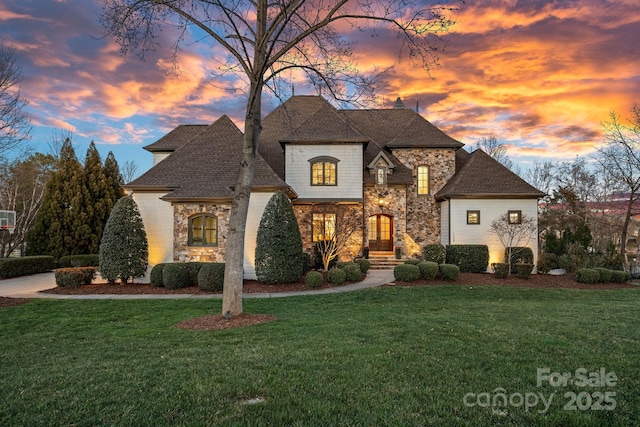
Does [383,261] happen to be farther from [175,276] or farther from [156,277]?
[156,277]

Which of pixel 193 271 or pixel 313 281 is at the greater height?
pixel 193 271

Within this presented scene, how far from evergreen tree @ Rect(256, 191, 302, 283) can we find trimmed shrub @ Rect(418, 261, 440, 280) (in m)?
5.03

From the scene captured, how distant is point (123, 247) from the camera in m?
13.8

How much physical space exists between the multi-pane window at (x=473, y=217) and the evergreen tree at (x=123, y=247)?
15.7 meters

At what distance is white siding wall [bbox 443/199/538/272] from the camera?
18.5 meters

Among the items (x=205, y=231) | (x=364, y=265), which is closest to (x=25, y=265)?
(x=205, y=231)

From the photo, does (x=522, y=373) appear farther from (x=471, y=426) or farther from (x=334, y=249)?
(x=334, y=249)

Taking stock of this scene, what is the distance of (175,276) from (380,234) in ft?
36.9

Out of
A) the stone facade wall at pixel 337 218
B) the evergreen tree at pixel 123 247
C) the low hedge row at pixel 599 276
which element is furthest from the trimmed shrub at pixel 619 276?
the evergreen tree at pixel 123 247

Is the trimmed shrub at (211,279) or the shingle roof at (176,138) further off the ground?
the shingle roof at (176,138)

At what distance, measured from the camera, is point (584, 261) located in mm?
17125

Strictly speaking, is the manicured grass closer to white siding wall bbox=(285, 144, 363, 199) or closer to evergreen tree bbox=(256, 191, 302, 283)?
evergreen tree bbox=(256, 191, 302, 283)

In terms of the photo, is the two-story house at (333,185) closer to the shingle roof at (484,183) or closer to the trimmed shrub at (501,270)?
the shingle roof at (484,183)

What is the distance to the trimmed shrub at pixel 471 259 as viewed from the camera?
17438 mm
